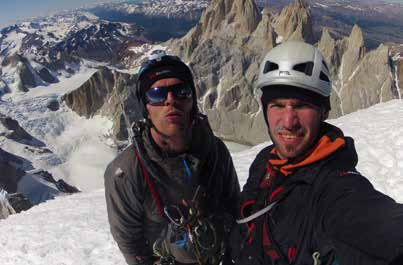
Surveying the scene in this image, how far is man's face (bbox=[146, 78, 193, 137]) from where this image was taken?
5516mm

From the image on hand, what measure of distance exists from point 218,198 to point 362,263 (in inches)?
145

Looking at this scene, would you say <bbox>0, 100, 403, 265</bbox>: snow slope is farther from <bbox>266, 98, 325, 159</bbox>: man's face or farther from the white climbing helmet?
the white climbing helmet

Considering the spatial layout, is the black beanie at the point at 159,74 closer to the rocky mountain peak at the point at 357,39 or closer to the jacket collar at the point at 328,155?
the jacket collar at the point at 328,155

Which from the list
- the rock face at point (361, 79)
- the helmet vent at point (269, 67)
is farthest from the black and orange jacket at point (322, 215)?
the rock face at point (361, 79)

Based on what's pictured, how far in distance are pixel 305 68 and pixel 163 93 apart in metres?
2.13

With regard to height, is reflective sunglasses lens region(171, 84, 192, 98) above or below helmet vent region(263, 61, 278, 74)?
below

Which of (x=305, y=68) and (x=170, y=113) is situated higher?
(x=305, y=68)

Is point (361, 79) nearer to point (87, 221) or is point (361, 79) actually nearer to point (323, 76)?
point (87, 221)

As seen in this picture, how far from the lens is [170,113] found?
552 cm

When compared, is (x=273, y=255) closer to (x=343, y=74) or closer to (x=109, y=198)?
(x=109, y=198)

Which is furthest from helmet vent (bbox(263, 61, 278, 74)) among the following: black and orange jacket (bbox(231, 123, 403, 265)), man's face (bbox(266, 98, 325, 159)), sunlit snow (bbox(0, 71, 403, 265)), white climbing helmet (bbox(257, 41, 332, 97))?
sunlit snow (bbox(0, 71, 403, 265))

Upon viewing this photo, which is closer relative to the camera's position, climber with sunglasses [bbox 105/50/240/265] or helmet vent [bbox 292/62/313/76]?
helmet vent [bbox 292/62/313/76]

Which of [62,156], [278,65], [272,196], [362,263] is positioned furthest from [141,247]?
[62,156]

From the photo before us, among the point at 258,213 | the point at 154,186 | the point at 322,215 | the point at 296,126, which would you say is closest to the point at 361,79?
the point at 154,186
